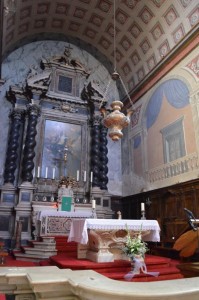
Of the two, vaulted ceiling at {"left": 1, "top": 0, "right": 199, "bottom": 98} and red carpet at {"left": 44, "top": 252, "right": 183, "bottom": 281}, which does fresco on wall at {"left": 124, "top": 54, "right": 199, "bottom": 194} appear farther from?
red carpet at {"left": 44, "top": 252, "right": 183, "bottom": 281}

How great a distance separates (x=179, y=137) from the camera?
846 cm

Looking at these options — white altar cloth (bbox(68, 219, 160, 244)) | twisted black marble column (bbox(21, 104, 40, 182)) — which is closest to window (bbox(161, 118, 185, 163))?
white altar cloth (bbox(68, 219, 160, 244))

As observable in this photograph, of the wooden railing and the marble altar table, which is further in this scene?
the marble altar table

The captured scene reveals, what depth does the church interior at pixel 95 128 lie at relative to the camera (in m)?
7.42

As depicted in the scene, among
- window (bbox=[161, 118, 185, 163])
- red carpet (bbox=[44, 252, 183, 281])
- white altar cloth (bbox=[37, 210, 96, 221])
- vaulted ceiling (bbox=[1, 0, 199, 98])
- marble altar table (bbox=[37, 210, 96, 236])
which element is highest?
vaulted ceiling (bbox=[1, 0, 199, 98])

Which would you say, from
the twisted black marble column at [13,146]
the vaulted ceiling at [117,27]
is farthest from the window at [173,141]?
the twisted black marble column at [13,146]

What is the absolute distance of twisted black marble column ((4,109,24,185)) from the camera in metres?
9.42

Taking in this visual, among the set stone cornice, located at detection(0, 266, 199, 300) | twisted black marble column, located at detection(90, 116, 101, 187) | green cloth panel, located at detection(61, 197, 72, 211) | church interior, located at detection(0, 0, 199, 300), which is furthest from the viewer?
twisted black marble column, located at detection(90, 116, 101, 187)

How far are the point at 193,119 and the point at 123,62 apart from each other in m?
5.78

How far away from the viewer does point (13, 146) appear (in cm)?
970

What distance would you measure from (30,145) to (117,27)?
6.67 meters

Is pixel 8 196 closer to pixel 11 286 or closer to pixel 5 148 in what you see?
pixel 5 148

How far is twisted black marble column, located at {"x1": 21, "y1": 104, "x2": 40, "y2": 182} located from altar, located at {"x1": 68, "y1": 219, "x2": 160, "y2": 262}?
4155 mm

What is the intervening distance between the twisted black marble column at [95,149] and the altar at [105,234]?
455 cm
